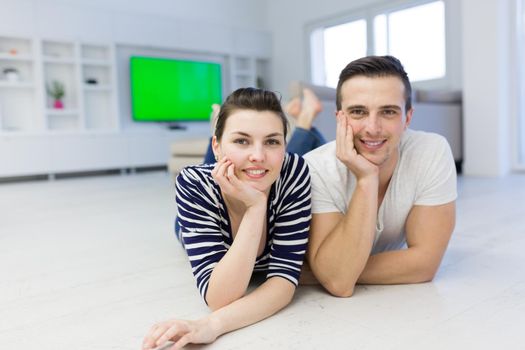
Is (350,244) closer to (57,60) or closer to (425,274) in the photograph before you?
(425,274)

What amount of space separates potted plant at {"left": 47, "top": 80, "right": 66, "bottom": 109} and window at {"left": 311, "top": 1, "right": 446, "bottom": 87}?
3596mm

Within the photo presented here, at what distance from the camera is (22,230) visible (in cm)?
248

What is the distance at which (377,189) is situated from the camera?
3.84 ft

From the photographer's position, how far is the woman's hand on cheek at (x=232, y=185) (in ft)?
3.32

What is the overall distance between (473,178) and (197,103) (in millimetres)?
4285

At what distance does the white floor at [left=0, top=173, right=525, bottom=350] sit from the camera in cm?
102

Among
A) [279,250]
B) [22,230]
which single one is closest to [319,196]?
[279,250]

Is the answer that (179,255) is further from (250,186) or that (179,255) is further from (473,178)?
(473,178)

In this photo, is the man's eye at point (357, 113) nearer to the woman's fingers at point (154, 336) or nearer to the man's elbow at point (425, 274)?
the man's elbow at point (425, 274)

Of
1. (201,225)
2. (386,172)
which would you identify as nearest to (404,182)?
(386,172)

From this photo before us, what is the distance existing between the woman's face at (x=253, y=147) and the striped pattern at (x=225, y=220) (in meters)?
0.12

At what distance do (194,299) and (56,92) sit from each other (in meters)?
5.45

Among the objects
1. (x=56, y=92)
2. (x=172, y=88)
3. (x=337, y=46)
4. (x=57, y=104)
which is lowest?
(x=57, y=104)

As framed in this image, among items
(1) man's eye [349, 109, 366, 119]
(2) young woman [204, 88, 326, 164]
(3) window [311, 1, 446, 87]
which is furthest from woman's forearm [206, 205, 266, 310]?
(3) window [311, 1, 446, 87]
